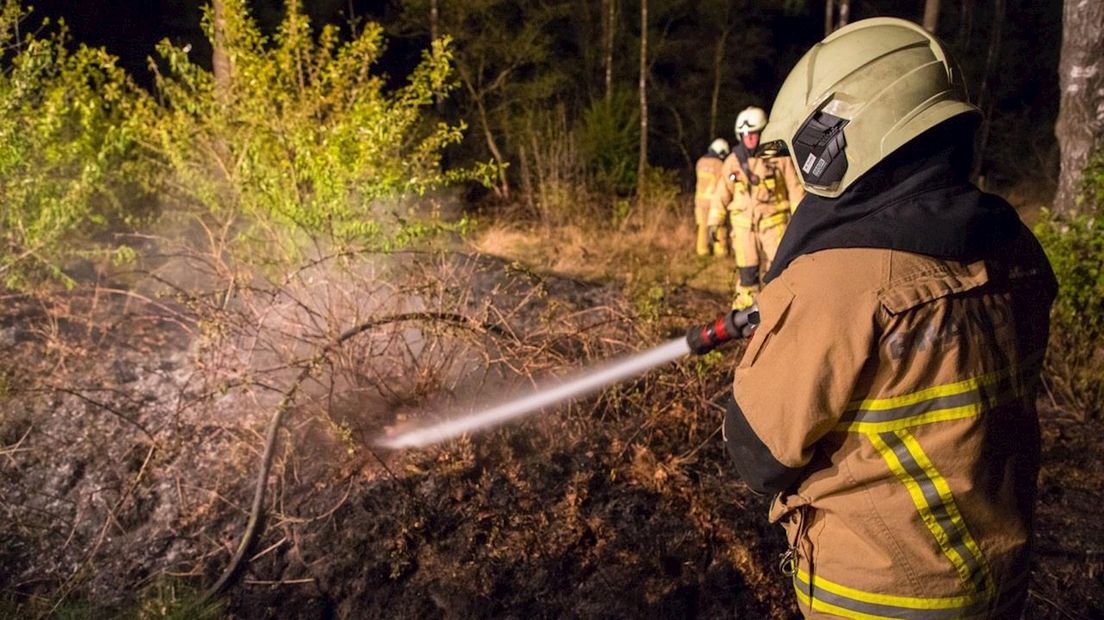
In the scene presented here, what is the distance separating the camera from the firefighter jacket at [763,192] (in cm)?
585

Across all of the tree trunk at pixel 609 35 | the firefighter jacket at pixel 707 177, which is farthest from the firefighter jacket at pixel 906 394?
the tree trunk at pixel 609 35

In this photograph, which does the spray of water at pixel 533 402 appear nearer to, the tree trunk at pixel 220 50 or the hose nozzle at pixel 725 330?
the hose nozzle at pixel 725 330

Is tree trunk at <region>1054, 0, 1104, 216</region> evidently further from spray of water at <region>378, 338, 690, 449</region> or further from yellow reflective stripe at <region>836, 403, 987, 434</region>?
yellow reflective stripe at <region>836, 403, 987, 434</region>

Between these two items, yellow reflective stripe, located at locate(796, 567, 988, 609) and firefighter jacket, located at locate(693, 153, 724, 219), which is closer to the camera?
yellow reflective stripe, located at locate(796, 567, 988, 609)

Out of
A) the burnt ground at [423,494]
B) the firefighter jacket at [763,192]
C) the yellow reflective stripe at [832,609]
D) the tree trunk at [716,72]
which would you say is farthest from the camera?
the tree trunk at [716,72]

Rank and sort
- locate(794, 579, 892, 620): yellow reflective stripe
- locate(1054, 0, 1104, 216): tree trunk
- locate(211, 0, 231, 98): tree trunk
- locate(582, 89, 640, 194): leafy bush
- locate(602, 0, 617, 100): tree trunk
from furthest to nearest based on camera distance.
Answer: locate(602, 0, 617, 100): tree trunk < locate(582, 89, 640, 194): leafy bush < locate(211, 0, 231, 98): tree trunk < locate(1054, 0, 1104, 216): tree trunk < locate(794, 579, 892, 620): yellow reflective stripe

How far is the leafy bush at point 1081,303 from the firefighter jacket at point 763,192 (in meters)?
2.00

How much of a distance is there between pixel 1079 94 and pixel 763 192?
7.08ft

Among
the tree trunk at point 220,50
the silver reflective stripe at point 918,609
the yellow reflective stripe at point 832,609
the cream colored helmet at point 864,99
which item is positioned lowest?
the yellow reflective stripe at point 832,609

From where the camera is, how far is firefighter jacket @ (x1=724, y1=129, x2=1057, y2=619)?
4.16ft

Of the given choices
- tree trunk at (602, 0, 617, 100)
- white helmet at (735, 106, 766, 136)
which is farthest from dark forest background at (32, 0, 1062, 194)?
white helmet at (735, 106, 766, 136)

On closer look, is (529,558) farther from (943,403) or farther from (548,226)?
(548,226)

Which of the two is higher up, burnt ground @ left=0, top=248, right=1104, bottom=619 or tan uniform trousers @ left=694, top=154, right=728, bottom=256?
tan uniform trousers @ left=694, top=154, right=728, bottom=256

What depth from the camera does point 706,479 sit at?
3.66 m
